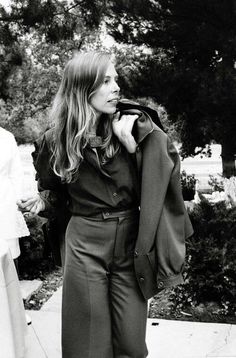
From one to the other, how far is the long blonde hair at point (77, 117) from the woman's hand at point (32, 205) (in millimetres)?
150

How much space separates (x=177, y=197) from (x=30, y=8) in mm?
2718

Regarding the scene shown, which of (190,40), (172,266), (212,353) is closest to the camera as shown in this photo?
(172,266)


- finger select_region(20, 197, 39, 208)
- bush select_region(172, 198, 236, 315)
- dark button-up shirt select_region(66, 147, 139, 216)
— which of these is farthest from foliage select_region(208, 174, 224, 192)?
finger select_region(20, 197, 39, 208)

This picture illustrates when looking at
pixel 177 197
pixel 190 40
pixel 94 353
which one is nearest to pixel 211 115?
pixel 190 40

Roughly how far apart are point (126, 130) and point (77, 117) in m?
0.21

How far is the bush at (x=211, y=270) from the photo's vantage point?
11.0 feet

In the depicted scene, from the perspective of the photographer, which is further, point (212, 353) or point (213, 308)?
point (213, 308)

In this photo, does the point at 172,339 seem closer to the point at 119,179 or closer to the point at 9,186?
the point at 9,186

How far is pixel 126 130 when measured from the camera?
1863mm

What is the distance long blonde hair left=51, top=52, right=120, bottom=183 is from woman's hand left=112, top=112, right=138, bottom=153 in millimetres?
49

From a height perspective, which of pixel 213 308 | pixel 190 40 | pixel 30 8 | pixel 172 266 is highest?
pixel 30 8

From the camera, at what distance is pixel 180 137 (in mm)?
4031

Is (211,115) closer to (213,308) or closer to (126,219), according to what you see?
(213,308)

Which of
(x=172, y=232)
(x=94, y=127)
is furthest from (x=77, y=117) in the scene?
(x=172, y=232)
